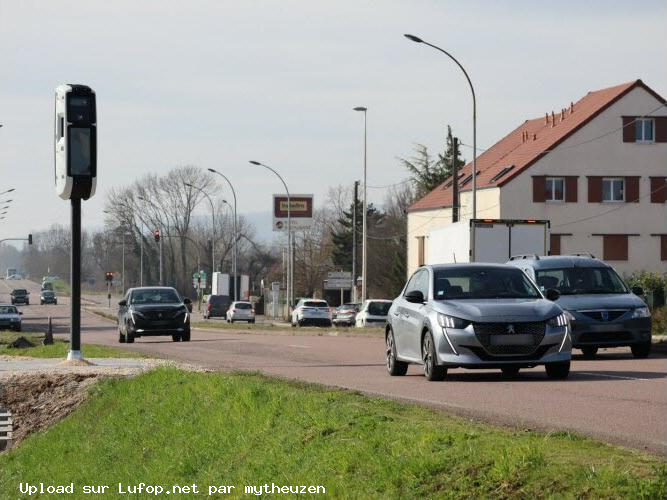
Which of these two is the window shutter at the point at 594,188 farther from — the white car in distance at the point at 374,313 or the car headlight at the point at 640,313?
the car headlight at the point at 640,313

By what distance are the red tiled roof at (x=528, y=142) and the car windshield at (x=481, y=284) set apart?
186 ft

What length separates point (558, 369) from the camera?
1798 centimetres

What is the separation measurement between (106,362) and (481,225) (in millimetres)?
15985

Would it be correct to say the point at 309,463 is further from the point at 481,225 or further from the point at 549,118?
the point at 549,118

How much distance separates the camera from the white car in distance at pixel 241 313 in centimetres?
8288

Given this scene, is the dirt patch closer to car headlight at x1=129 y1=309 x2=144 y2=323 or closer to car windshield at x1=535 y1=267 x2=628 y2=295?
car windshield at x1=535 y1=267 x2=628 y2=295

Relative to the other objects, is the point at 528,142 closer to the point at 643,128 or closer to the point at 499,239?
the point at 643,128

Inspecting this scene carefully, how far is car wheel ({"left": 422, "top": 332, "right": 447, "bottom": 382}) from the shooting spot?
58.3ft

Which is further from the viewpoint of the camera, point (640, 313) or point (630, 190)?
point (630, 190)

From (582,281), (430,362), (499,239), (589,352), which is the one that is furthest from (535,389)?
(499,239)

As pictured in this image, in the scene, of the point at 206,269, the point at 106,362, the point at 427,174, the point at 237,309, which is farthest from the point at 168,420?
the point at 206,269

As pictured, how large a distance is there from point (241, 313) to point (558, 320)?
217ft

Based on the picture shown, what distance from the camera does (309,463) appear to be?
31.7ft

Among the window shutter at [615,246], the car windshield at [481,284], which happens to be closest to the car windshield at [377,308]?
the window shutter at [615,246]
